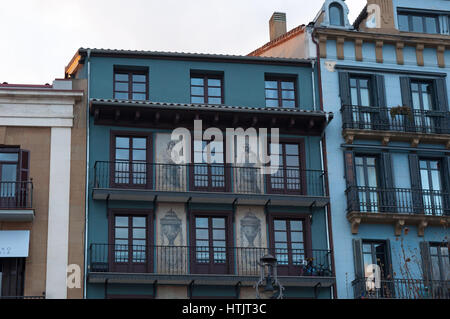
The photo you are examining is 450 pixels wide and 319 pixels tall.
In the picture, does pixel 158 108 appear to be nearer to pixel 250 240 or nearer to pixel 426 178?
pixel 250 240

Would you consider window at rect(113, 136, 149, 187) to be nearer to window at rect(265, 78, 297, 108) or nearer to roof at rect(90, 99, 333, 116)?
roof at rect(90, 99, 333, 116)

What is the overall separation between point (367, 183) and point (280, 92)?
453 centimetres

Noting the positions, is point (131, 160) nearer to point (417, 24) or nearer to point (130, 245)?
point (130, 245)

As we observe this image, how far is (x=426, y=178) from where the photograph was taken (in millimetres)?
30922

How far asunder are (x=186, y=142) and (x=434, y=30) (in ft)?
36.3

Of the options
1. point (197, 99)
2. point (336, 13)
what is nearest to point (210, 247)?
point (197, 99)

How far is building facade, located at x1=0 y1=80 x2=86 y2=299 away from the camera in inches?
1054

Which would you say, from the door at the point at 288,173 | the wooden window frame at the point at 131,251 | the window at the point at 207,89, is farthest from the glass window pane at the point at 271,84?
the wooden window frame at the point at 131,251

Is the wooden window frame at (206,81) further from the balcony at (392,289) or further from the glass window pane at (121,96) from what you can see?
the balcony at (392,289)

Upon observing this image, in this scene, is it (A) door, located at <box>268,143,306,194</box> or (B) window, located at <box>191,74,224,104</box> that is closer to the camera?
(A) door, located at <box>268,143,306,194</box>

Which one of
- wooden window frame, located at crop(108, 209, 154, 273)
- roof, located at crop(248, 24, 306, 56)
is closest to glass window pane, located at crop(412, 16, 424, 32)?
roof, located at crop(248, 24, 306, 56)
